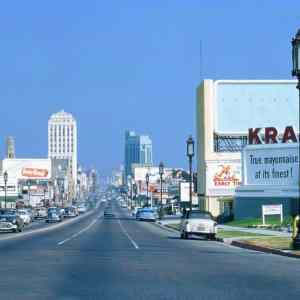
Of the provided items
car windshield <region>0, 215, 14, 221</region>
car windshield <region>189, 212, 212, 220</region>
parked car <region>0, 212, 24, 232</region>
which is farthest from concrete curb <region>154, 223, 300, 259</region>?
car windshield <region>0, 215, 14, 221</region>

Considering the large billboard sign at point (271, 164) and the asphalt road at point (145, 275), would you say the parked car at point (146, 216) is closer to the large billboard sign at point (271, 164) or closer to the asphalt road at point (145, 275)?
the large billboard sign at point (271, 164)

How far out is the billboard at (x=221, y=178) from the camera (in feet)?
310

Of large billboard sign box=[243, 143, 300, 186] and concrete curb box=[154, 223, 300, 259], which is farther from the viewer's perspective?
large billboard sign box=[243, 143, 300, 186]

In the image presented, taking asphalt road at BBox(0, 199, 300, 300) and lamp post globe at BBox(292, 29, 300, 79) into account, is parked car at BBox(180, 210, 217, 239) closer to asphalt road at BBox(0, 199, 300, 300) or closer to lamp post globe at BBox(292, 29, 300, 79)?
asphalt road at BBox(0, 199, 300, 300)

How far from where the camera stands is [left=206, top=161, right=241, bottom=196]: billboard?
3720 inches

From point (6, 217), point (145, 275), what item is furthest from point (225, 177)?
point (145, 275)

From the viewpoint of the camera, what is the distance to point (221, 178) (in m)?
95.1

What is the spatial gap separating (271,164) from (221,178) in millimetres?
20017

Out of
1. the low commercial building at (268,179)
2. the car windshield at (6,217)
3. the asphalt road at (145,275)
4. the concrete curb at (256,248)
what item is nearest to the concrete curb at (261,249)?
the concrete curb at (256,248)

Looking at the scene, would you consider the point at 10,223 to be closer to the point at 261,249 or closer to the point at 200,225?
the point at 200,225

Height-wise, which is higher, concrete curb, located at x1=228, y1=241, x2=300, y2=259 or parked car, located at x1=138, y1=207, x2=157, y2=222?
parked car, located at x1=138, y1=207, x2=157, y2=222

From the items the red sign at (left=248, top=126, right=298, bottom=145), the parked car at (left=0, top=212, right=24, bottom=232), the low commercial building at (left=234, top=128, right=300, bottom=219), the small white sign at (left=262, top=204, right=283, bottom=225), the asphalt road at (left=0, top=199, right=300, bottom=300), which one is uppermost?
the red sign at (left=248, top=126, right=298, bottom=145)

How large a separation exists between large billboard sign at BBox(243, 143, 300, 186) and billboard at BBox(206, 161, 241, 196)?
16.3 meters

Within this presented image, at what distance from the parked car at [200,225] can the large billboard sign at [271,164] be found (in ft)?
81.0
